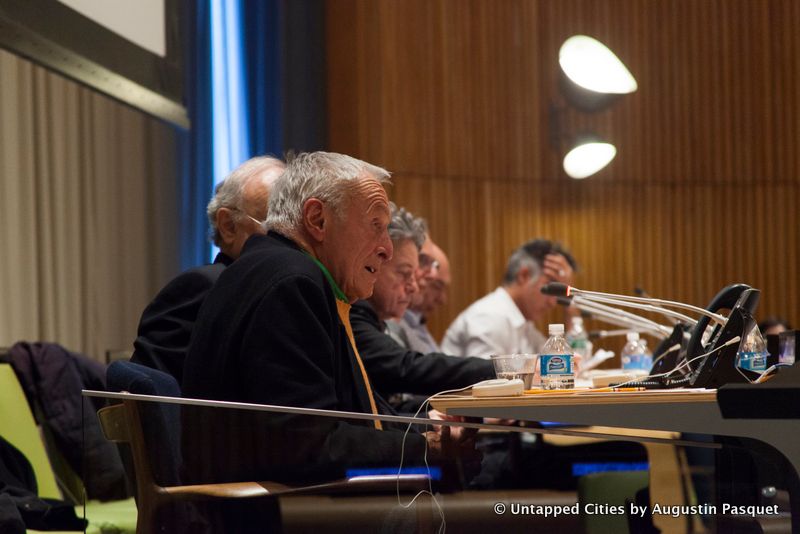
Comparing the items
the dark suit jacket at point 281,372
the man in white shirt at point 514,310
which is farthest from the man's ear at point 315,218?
the man in white shirt at point 514,310

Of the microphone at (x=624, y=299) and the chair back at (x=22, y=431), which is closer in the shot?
the microphone at (x=624, y=299)

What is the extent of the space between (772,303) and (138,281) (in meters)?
4.80

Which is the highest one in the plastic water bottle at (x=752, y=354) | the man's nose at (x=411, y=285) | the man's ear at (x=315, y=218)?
the man's ear at (x=315, y=218)

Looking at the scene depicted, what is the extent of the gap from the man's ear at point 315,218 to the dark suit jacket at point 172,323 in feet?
1.41

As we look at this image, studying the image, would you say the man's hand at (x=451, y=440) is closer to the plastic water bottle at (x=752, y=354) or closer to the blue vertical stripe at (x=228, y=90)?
the plastic water bottle at (x=752, y=354)

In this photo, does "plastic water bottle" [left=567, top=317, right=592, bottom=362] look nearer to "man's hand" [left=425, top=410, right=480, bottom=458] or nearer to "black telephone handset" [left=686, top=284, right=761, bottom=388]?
"black telephone handset" [left=686, top=284, right=761, bottom=388]

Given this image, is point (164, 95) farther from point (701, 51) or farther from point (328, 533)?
point (701, 51)

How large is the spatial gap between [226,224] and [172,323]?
427 millimetres

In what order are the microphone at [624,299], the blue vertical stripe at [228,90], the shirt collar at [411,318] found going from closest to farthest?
1. the microphone at [624,299]
2. the shirt collar at [411,318]
3. the blue vertical stripe at [228,90]

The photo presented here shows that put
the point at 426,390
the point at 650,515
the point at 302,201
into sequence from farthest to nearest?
the point at 426,390 < the point at 302,201 < the point at 650,515

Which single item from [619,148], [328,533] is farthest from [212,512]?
[619,148]

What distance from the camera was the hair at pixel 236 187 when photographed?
2941mm

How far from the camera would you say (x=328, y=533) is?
165 cm

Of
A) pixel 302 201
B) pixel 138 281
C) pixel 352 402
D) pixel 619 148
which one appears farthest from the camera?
pixel 619 148
